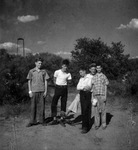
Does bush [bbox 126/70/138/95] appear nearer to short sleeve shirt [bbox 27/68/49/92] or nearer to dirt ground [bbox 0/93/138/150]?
dirt ground [bbox 0/93/138/150]

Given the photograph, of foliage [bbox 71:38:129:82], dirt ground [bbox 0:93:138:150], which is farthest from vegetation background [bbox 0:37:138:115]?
dirt ground [bbox 0:93:138:150]

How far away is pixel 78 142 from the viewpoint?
12.0 feet

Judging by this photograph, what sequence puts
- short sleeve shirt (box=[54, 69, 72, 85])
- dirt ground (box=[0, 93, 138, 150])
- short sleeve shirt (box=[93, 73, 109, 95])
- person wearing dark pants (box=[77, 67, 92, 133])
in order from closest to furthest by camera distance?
dirt ground (box=[0, 93, 138, 150]) < person wearing dark pants (box=[77, 67, 92, 133]) < short sleeve shirt (box=[93, 73, 109, 95]) < short sleeve shirt (box=[54, 69, 72, 85])

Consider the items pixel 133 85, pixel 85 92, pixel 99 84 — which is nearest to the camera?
pixel 85 92

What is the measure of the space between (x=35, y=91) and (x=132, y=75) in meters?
6.82

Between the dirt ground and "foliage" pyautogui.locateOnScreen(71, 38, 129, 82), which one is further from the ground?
"foliage" pyautogui.locateOnScreen(71, 38, 129, 82)

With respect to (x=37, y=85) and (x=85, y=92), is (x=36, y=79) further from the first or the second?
(x=85, y=92)

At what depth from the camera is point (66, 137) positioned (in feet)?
12.9

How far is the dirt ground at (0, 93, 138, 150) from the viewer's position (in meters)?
3.46

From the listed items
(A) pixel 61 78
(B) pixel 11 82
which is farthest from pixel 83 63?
(A) pixel 61 78

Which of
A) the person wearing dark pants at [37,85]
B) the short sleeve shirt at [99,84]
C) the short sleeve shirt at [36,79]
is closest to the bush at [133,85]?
the short sleeve shirt at [99,84]

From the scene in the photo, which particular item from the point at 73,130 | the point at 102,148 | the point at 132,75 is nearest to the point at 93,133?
the point at 73,130

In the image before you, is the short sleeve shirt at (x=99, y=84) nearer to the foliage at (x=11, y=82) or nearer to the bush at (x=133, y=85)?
the foliage at (x=11, y=82)

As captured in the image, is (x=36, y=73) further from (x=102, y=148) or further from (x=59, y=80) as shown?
(x=102, y=148)
